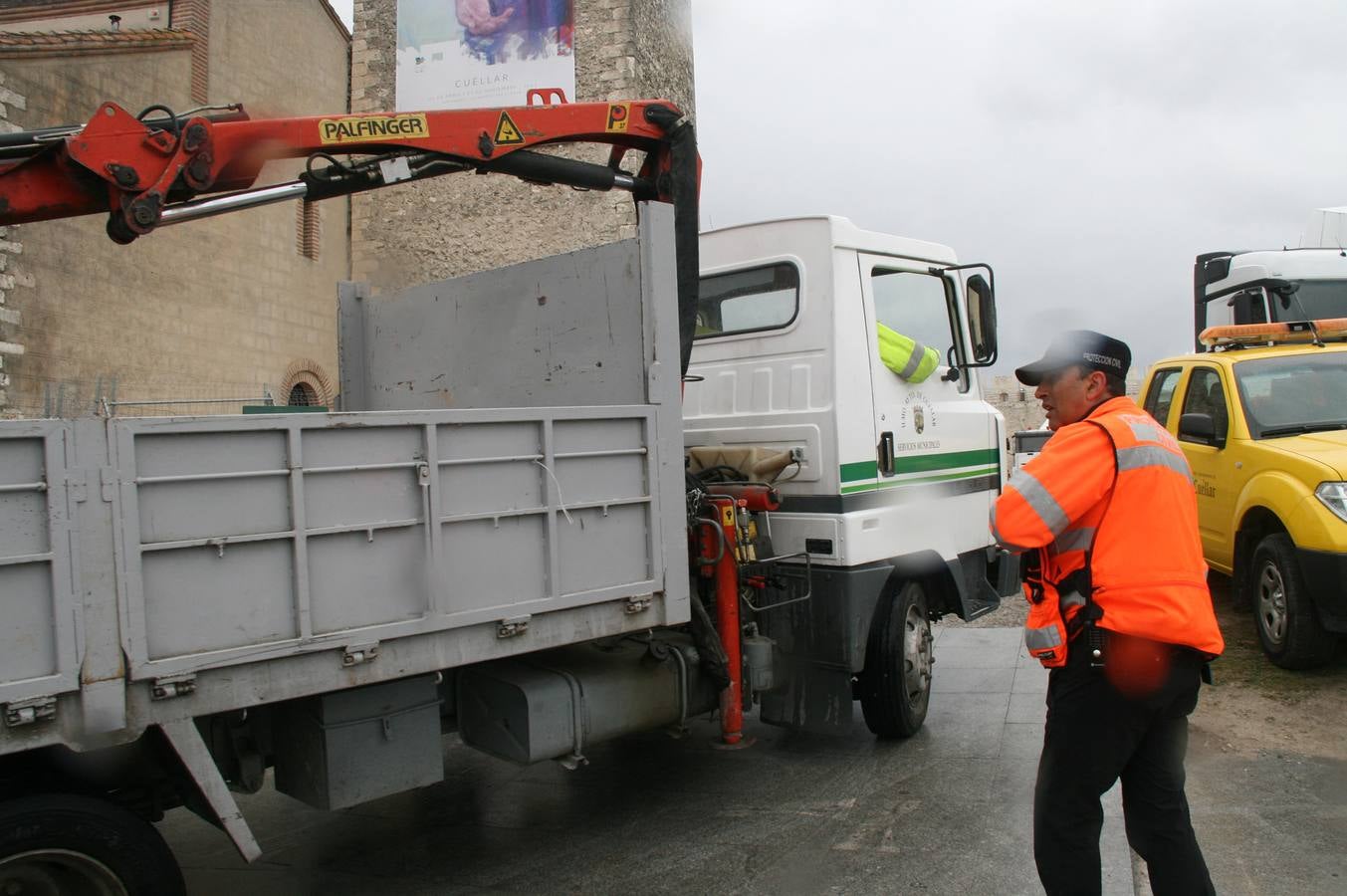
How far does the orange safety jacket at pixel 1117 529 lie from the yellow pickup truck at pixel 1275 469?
3.59 m

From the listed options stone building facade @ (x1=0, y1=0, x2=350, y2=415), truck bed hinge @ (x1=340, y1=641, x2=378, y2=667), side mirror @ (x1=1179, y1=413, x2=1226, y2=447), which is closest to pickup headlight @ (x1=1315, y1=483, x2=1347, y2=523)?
side mirror @ (x1=1179, y1=413, x2=1226, y2=447)

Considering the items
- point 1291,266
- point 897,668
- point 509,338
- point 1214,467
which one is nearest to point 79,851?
point 509,338

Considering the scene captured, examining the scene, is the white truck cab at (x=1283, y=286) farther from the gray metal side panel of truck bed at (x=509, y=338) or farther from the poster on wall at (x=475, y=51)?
the poster on wall at (x=475, y=51)

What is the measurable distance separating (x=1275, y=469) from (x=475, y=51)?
890 inches

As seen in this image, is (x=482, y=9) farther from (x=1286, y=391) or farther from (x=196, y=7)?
(x=1286, y=391)

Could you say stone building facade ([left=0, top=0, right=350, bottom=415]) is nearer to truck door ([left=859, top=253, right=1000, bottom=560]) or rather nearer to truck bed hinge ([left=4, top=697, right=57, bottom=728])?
truck door ([left=859, top=253, right=1000, bottom=560])

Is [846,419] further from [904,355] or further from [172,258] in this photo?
[172,258]

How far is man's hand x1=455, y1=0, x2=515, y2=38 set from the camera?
82.0 ft

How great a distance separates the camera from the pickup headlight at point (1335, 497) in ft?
19.1

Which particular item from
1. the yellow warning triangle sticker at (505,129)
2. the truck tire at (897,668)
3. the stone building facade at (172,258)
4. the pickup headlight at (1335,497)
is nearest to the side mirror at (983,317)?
the truck tire at (897,668)

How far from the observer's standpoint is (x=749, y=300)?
562 cm

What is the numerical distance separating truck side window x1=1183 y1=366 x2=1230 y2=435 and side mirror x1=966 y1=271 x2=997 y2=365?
2.12 m

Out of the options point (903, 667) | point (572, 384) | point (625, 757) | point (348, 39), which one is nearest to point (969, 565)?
point (903, 667)

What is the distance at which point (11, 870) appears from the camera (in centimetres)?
270
